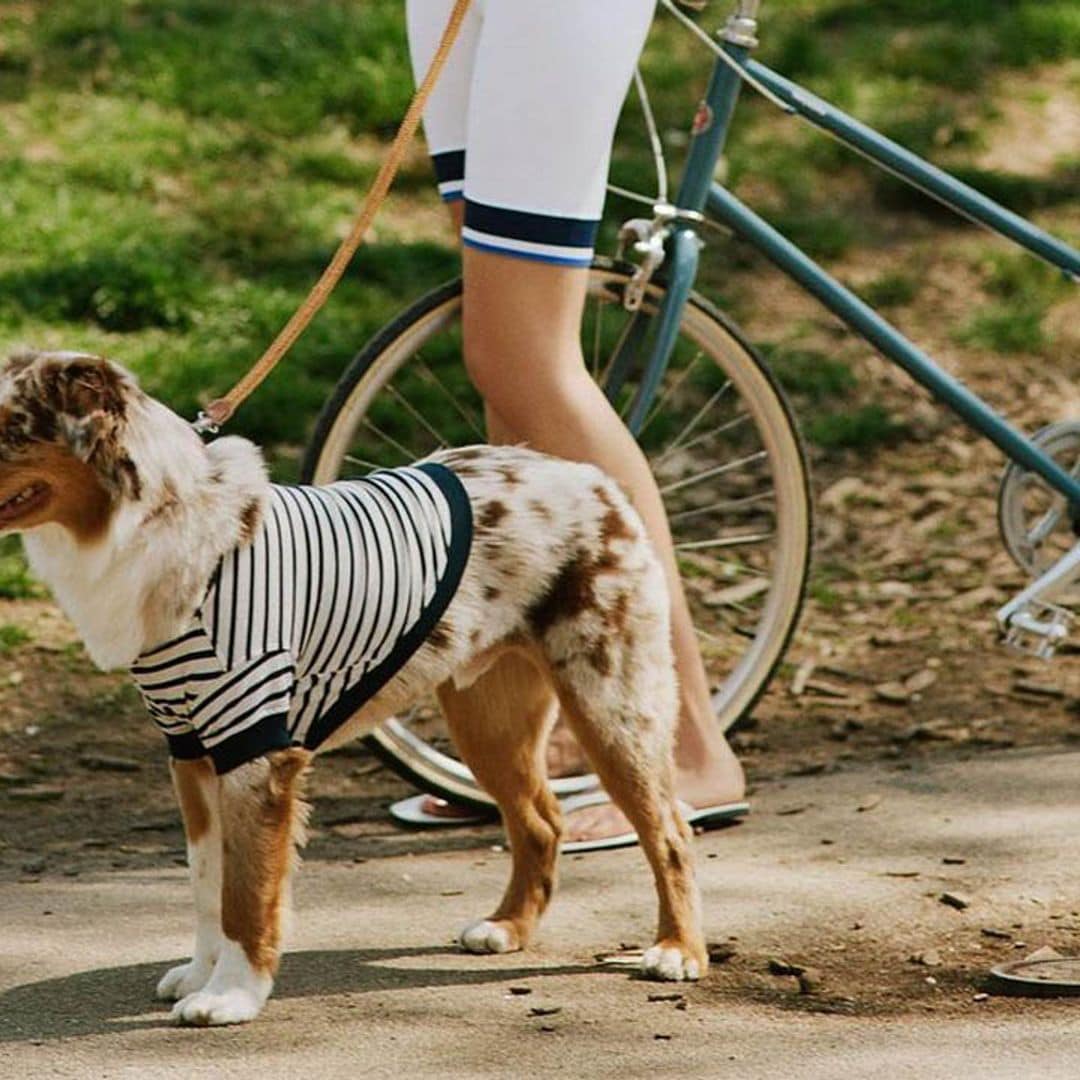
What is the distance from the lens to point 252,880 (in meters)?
3.41

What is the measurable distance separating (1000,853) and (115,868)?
1.65 m


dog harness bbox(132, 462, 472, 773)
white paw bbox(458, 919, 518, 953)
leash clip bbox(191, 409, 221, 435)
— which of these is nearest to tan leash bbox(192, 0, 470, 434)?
leash clip bbox(191, 409, 221, 435)

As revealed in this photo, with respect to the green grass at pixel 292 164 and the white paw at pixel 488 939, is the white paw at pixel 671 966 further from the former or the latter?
the green grass at pixel 292 164

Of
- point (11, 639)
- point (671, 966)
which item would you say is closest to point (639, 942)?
point (671, 966)

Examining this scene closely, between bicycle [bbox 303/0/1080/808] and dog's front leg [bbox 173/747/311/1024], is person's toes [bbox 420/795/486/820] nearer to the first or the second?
bicycle [bbox 303/0/1080/808]

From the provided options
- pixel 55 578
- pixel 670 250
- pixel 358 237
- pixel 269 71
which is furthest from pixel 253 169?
pixel 55 578

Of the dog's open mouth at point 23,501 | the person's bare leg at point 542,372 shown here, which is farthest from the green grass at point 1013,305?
the dog's open mouth at point 23,501

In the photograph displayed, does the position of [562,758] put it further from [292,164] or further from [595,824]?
[292,164]

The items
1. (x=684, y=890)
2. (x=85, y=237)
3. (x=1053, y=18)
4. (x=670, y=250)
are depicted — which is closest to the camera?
(x=684, y=890)

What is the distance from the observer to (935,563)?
20.6 ft

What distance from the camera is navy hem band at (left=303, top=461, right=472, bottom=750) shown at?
140 inches

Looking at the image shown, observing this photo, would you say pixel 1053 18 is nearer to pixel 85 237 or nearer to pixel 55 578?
pixel 85 237

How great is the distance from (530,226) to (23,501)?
111 centimetres

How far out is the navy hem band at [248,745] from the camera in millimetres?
3375
